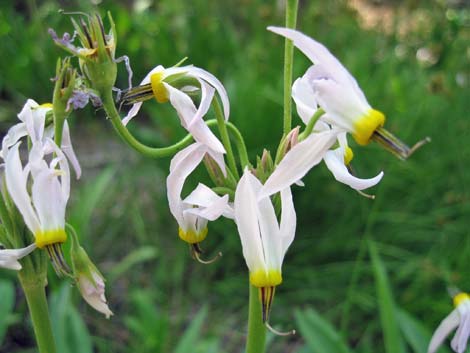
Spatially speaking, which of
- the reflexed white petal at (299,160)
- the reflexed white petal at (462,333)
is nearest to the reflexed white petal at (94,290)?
the reflexed white petal at (299,160)

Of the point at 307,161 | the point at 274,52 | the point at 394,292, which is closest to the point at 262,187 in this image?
the point at 307,161

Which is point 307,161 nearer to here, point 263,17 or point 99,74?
point 99,74

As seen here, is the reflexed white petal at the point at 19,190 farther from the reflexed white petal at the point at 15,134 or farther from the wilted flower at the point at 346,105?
the wilted flower at the point at 346,105

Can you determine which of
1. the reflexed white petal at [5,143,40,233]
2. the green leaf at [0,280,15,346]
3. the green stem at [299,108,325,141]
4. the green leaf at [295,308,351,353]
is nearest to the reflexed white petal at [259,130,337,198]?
the green stem at [299,108,325,141]

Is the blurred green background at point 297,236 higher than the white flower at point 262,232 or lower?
lower

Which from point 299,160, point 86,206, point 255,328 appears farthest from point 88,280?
point 86,206

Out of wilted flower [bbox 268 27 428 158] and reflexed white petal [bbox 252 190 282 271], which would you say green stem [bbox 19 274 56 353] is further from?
wilted flower [bbox 268 27 428 158]
